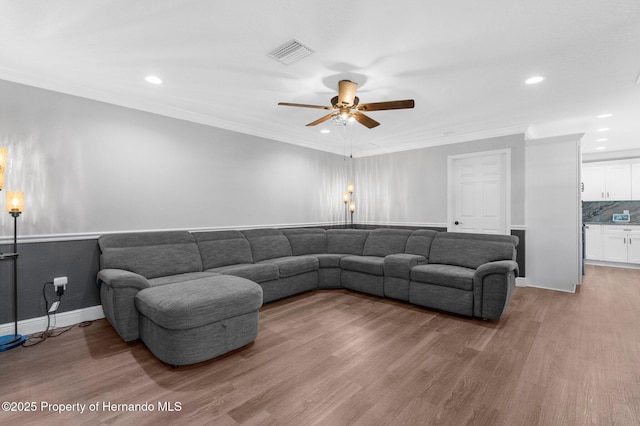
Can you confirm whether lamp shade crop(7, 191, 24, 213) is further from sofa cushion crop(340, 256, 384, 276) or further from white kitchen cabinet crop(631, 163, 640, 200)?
white kitchen cabinet crop(631, 163, 640, 200)

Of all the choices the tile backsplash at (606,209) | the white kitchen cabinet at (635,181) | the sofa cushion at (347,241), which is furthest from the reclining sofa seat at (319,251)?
the white kitchen cabinet at (635,181)

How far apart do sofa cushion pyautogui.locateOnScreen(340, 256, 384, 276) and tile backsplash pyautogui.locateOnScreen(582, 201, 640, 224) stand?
6057 mm

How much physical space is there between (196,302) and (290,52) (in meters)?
2.23

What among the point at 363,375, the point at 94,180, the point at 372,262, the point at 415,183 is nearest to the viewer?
the point at 363,375

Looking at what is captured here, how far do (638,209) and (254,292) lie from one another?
8.41 meters

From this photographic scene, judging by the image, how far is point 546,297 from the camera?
4.27 meters

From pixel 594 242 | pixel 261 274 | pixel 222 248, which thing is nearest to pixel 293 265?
pixel 261 274

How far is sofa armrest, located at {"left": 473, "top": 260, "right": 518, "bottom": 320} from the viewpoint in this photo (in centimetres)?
320

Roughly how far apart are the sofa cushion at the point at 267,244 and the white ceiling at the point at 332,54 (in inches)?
70.4

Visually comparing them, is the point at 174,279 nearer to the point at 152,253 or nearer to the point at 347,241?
the point at 152,253

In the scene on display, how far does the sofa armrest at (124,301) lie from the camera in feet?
8.64

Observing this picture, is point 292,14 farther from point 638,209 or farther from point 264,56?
point 638,209

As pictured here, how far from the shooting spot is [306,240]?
5.16 m

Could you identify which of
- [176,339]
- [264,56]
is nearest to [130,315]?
[176,339]
